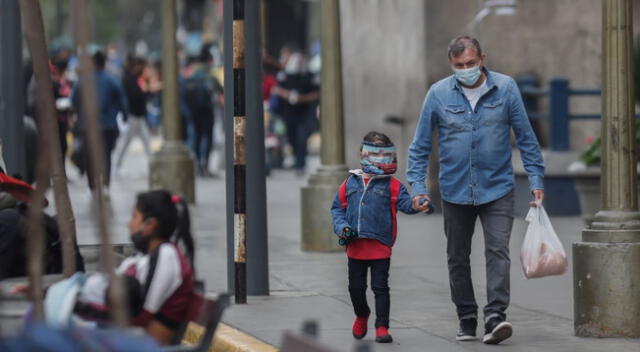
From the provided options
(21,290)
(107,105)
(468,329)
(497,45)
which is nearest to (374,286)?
(468,329)

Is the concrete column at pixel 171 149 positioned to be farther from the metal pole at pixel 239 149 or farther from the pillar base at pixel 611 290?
the pillar base at pixel 611 290

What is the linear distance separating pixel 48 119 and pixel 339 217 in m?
3.25

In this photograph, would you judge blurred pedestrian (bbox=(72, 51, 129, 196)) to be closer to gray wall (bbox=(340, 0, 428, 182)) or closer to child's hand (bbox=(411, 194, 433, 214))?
gray wall (bbox=(340, 0, 428, 182))

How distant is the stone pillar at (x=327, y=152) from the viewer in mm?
13000

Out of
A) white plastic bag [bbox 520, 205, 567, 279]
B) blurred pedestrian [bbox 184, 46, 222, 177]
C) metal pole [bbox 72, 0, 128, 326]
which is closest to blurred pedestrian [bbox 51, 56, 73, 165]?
blurred pedestrian [bbox 184, 46, 222, 177]

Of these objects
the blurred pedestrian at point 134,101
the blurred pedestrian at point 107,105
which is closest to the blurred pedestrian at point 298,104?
the blurred pedestrian at point 134,101

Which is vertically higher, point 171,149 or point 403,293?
point 171,149

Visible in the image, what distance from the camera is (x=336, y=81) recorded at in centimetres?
1302

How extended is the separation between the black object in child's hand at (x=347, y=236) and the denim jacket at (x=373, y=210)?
0.03 metres

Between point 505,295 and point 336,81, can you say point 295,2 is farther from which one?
point 505,295

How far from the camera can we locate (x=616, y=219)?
8.33m

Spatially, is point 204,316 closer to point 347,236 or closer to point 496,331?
point 347,236

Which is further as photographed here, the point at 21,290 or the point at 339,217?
the point at 339,217

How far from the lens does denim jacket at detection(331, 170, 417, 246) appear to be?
27.2ft
